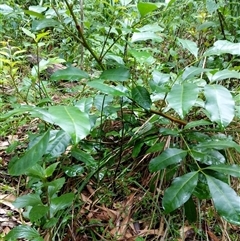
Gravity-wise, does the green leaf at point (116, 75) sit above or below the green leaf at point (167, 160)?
above

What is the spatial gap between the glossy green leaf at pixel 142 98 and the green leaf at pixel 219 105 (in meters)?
0.18

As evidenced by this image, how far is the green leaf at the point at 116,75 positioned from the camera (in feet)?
2.90

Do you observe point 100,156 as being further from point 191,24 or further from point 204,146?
point 191,24

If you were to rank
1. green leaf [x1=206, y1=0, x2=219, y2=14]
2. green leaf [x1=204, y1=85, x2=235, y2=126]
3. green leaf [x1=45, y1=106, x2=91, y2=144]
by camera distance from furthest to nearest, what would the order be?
green leaf [x1=206, y1=0, x2=219, y2=14] → green leaf [x1=204, y1=85, x2=235, y2=126] → green leaf [x1=45, y1=106, x2=91, y2=144]

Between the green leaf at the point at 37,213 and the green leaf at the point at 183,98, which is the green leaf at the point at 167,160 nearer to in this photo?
the green leaf at the point at 183,98

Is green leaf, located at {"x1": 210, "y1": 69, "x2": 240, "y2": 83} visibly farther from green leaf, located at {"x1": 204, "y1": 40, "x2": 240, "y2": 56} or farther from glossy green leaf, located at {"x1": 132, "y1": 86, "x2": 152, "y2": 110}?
glossy green leaf, located at {"x1": 132, "y1": 86, "x2": 152, "y2": 110}

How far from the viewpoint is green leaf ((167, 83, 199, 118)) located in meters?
0.73

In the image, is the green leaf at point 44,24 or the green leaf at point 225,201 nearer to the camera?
the green leaf at point 225,201

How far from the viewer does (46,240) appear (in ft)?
3.45

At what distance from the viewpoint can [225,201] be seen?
0.75m

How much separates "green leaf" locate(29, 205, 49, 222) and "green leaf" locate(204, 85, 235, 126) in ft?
1.66

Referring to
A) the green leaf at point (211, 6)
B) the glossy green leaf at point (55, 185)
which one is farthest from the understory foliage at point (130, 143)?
the green leaf at point (211, 6)

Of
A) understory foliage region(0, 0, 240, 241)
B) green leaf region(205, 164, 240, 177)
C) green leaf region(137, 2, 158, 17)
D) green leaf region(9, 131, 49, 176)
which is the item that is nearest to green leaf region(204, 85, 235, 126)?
understory foliage region(0, 0, 240, 241)

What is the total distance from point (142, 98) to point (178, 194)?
0.90ft
